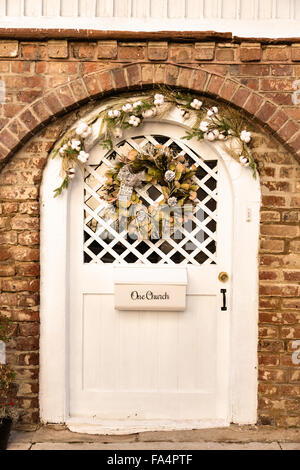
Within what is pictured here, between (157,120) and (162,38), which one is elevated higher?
(162,38)

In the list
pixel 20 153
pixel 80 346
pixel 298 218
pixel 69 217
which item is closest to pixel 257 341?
pixel 298 218

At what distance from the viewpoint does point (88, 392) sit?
13.9ft

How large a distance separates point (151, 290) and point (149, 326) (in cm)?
33

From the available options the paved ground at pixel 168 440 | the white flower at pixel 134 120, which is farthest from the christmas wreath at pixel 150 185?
the paved ground at pixel 168 440

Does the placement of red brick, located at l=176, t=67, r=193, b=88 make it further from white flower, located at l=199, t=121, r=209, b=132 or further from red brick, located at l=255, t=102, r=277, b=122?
red brick, located at l=255, t=102, r=277, b=122

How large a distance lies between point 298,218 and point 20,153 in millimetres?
2264

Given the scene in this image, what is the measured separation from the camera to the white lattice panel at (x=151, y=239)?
418 centimetres

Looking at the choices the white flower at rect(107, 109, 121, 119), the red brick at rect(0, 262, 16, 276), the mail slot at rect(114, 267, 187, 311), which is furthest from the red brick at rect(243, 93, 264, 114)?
the red brick at rect(0, 262, 16, 276)

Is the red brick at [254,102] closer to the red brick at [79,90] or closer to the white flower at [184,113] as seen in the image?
the white flower at [184,113]

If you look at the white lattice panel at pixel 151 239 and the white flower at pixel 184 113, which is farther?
the white lattice panel at pixel 151 239

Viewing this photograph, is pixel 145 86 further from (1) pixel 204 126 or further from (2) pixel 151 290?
(2) pixel 151 290

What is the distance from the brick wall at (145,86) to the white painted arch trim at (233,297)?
70 millimetres

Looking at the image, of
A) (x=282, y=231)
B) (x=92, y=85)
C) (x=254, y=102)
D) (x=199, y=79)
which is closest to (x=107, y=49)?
(x=92, y=85)

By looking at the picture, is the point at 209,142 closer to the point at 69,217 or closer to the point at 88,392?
the point at 69,217
